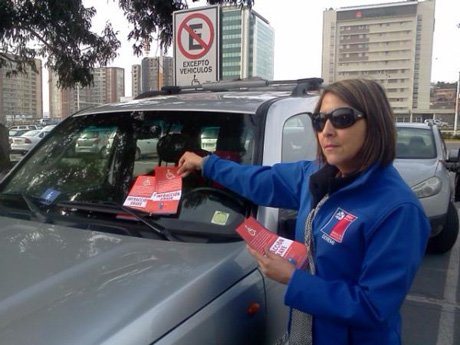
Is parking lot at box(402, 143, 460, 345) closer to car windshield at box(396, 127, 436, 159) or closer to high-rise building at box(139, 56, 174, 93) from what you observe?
car windshield at box(396, 127, 436, 159)

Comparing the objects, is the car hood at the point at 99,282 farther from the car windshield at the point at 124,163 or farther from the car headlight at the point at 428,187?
the car headlight at the point at 428,187

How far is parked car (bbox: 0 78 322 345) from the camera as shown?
58.8 inches

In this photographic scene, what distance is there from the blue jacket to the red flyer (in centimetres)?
7

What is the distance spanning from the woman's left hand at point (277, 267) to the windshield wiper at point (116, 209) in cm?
58

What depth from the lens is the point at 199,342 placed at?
1.58 meters

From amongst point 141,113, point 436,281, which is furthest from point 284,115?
point 436,281

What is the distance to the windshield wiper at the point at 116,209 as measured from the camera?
212 centimetres

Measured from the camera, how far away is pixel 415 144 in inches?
275

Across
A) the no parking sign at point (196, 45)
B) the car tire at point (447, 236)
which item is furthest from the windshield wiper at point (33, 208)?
the car tire at point (447, 236)

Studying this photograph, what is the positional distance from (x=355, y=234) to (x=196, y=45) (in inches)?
186

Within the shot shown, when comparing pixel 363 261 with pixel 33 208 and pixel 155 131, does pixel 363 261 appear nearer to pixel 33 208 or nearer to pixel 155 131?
pixel 155 131

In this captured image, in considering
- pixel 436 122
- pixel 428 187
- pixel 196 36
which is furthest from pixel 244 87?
pixel 436 122

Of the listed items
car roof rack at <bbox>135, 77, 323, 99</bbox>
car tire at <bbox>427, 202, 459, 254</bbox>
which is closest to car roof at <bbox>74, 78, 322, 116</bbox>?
car roof rack at <bbox>135, 77, 323, 99</bbox>

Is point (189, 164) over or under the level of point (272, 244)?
over
